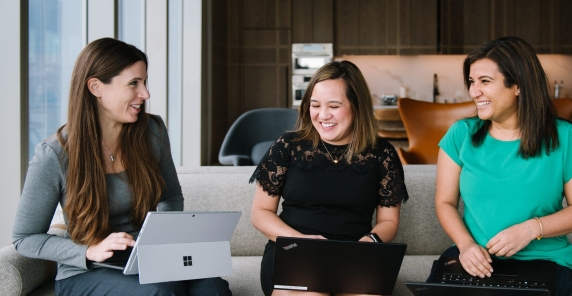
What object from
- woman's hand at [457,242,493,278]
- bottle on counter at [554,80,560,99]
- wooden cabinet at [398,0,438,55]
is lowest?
woman's hand at [457,242,493,278]

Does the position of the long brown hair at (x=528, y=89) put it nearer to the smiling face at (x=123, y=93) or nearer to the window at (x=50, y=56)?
the smiling face at (x=123, y=93)

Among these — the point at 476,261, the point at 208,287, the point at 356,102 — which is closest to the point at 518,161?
the point at 476,261

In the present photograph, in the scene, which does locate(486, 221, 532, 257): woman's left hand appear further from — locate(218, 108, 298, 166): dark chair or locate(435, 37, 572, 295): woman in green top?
locate(218, 108, 298, 166): dark chair

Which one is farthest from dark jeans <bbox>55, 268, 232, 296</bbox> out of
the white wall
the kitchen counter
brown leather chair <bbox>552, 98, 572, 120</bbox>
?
the white wall

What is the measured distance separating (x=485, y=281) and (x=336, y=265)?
421mm

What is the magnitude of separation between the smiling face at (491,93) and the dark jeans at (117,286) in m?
0.97

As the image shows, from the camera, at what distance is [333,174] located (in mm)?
1997

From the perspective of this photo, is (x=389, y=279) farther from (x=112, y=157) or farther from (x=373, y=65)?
(x=373, y=65)

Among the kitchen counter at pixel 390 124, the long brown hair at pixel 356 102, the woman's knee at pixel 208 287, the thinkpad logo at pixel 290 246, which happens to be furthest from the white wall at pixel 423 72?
the thinkpad logo at pixel 290 246

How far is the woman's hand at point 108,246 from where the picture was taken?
164cm

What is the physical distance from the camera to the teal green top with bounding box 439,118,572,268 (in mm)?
1822

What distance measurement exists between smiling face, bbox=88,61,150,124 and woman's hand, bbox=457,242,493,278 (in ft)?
3.51

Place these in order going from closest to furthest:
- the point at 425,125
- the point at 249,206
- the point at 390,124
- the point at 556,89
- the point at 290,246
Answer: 1. the point at 290,246
2. the point at 249,206
3. the point at 425,125
4. the point at 390,124
5. the point at 556,89

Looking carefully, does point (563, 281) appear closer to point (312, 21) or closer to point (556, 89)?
point (312, 21)
